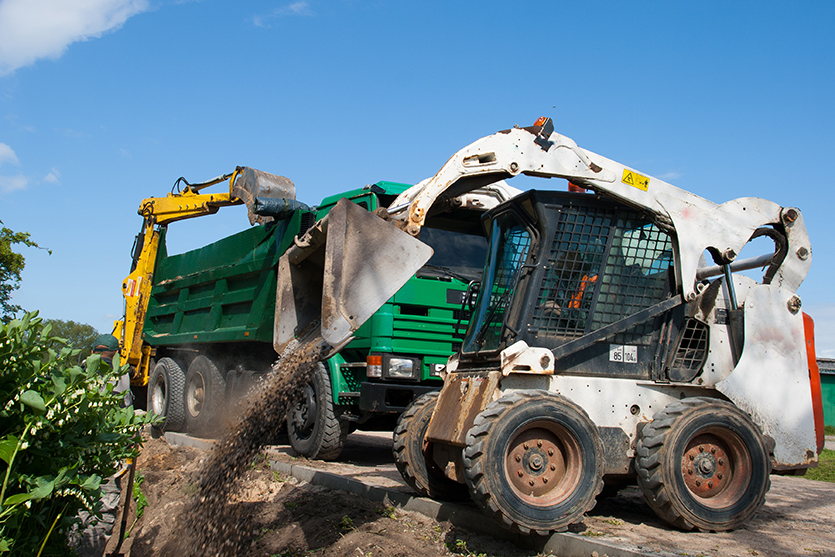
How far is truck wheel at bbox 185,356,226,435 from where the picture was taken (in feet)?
30.4

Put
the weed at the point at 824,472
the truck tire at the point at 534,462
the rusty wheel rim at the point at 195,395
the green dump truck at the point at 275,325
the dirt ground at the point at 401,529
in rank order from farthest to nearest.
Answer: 1. the rusty wheel rim at the point at 195,395
2. the weed at the point at 824,472
3. the green dump truck at the point at 275,325
4. the dirt ground at the point at 401,529
5. the truck tire at the point at 534,462

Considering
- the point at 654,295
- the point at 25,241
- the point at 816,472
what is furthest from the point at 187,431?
the point at 25,241

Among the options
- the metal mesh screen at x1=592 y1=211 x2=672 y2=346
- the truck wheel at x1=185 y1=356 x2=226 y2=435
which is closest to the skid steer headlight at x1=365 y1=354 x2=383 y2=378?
the metal mesh screen at x1=592 y1=211 x2=672 y2=346

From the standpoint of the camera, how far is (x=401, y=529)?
4344mm

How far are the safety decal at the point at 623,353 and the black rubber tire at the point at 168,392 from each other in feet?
23.8

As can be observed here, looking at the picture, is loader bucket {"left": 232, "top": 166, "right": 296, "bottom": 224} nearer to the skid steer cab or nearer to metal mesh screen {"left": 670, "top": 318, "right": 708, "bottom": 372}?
the skid steer cab

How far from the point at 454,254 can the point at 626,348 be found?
285 centimetres

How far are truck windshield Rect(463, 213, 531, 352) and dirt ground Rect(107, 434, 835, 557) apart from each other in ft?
4.31

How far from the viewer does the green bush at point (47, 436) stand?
87.4 inches

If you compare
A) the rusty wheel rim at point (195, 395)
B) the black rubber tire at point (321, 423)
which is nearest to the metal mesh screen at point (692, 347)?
the black rubber tire at point (321, 423)

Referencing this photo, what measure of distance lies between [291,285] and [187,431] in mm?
6051

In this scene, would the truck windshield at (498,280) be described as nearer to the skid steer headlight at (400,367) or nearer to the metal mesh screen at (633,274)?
the metal mesh screen at (633,274)

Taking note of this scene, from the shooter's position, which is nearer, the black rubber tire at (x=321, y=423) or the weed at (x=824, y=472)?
the black rubber tire at (x=321, y=423)

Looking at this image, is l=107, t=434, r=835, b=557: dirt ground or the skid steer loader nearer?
l=107, t=434, r=835, b=557: dirt ground
